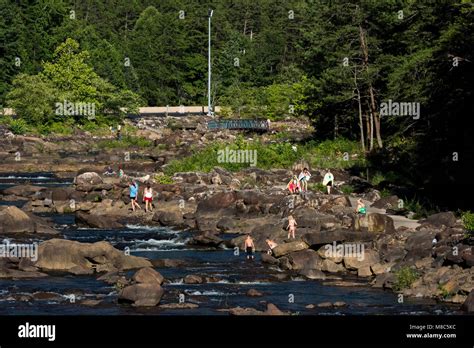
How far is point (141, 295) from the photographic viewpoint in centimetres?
3061

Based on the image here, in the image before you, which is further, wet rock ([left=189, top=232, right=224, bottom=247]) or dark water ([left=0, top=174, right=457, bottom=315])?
wet rock ([left=189, top=232, right=224, bottom=247])

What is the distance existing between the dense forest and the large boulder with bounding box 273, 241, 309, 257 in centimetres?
891

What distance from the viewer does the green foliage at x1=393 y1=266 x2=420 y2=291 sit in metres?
33.1

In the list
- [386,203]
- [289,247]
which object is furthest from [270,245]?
[386,203]

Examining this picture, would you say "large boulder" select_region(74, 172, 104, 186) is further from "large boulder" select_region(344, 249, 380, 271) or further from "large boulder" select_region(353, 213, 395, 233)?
"large boulder" select_region(344, 249, 380, 271)

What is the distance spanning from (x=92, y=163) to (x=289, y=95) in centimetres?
3879

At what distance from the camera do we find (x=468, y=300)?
29.2 metres

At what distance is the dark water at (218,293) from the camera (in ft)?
Result: 98.5

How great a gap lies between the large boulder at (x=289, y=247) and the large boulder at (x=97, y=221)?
12.3 meters

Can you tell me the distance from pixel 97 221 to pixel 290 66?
277 feet

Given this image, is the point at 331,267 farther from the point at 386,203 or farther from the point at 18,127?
the point at 18,127

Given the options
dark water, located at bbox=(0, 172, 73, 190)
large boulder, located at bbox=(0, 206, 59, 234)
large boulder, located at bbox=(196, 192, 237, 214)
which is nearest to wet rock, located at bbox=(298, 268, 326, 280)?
large boulder, located at bbox=(0, 206, 59, 234)

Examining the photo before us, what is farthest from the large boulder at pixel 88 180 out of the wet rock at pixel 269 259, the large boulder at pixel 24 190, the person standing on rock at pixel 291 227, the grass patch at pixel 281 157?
the wet rock at pixel 269 259

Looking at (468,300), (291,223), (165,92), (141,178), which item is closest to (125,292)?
(468,300)
